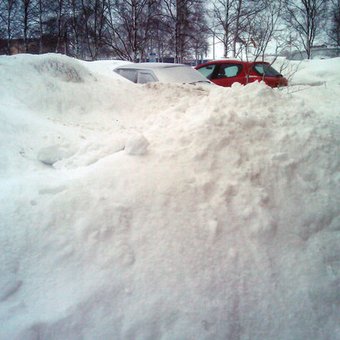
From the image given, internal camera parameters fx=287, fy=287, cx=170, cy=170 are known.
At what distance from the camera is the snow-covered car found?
6550mm

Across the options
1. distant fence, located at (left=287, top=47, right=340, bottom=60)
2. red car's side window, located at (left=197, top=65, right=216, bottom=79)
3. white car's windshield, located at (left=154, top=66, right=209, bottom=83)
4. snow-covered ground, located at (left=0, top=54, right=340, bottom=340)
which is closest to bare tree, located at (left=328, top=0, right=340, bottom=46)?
distant fence, located at (left=287, top=47, right=340, bottom=60)

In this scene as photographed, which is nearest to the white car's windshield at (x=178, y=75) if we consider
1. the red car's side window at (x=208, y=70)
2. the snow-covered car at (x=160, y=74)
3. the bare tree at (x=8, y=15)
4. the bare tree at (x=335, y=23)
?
the snow-covered car at (x=160, y=74)

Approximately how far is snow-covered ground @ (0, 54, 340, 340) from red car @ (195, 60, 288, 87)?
4.92 metres

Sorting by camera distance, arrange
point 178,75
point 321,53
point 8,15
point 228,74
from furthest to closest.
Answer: point 321,53
point 8,15
point 228,74
point 178,75

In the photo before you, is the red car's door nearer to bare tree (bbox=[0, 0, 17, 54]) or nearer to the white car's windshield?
the white car's windshield

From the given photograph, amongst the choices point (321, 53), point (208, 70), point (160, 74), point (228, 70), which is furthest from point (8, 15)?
point (321, 53)

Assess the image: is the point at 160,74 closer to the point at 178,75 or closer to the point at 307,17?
the point at 178,75

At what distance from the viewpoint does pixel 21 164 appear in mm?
3021

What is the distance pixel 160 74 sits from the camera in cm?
655

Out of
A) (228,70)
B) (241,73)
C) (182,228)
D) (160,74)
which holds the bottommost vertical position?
(182,228)

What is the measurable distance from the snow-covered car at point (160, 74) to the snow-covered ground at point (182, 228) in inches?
132

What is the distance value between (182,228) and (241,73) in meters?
7.09

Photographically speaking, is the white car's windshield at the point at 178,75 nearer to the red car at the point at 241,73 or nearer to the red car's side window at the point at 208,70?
A: the red car at the point at 241,73

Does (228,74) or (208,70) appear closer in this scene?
(228,74)
